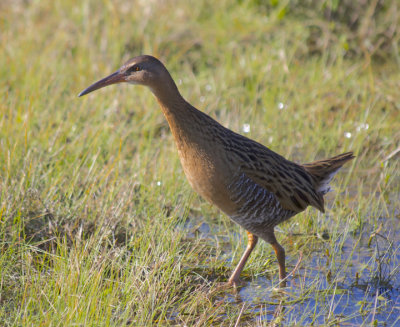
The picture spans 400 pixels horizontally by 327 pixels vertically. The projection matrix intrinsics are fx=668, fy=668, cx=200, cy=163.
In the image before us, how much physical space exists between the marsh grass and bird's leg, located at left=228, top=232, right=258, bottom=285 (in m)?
0.09

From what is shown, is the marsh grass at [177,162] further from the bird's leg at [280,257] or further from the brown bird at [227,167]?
the brown bird at [227,167]

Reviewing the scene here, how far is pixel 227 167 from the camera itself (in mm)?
3941

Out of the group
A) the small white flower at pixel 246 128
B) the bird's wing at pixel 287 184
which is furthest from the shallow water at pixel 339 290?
the small white flower at pixel 246 128

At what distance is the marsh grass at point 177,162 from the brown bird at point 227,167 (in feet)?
1.17

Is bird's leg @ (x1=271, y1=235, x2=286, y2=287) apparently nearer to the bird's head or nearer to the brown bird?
the brown bird

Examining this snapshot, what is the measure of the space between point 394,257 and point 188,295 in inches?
53.8

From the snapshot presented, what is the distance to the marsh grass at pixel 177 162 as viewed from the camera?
12.0 ft

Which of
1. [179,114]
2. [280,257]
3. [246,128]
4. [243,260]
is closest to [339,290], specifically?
[280,257]

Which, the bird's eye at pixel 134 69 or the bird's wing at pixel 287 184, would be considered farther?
the bird's wing at pixel 287 184

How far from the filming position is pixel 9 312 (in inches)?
135

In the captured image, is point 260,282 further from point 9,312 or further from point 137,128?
point 137,128

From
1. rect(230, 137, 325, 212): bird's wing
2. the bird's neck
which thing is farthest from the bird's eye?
rect(230, 137, 325, 212): bird's wing

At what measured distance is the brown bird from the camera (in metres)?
3.88

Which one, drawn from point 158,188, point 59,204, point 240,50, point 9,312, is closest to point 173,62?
point 240,50
